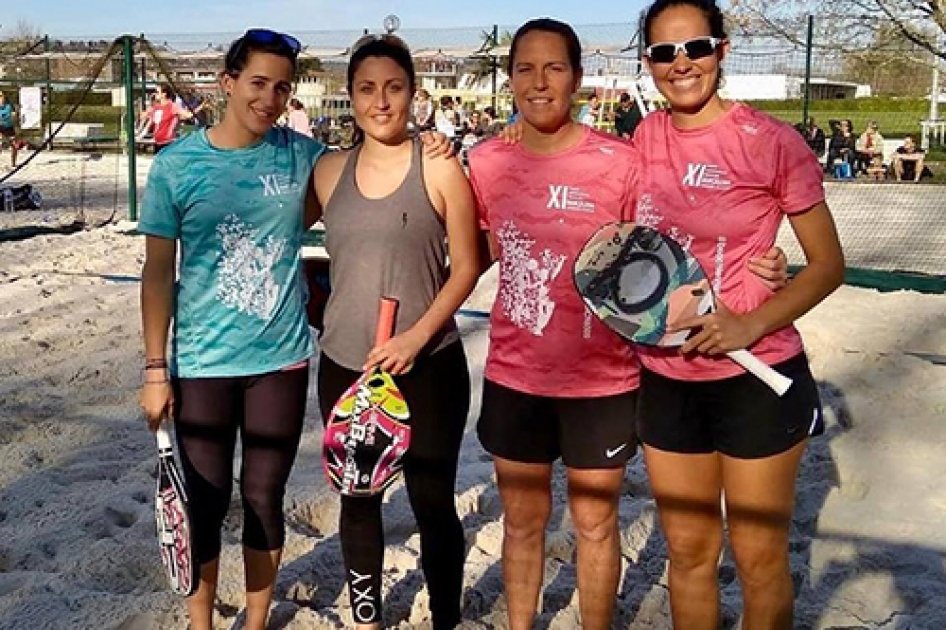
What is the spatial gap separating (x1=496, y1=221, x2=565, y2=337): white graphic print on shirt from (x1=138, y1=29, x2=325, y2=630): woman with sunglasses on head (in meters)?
0.56

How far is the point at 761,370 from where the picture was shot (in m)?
2.31

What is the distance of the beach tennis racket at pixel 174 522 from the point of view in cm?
267

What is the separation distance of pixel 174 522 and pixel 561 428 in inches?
39.8

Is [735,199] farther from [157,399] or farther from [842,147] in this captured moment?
[842,147]

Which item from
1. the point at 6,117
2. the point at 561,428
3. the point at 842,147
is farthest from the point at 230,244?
the point at 6,117

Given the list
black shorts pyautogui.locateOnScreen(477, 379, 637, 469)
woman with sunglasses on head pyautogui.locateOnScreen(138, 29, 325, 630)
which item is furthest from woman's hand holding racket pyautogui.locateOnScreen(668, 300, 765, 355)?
woman with sunglasses on head pyautogui.locateOnScreen(138, 29, 325, 630)

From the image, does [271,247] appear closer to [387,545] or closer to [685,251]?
[685,251]

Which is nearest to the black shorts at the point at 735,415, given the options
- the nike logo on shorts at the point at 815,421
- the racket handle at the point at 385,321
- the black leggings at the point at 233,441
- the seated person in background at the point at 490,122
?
the nike logo on shorts at the point at 815,421

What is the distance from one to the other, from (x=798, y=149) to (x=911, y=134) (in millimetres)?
17371

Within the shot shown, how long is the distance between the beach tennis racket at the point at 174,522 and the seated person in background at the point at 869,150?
15.7 metres

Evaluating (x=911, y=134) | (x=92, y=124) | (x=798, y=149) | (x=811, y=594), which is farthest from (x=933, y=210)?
(x=92, y=124)

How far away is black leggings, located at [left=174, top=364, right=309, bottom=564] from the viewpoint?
2736 mm

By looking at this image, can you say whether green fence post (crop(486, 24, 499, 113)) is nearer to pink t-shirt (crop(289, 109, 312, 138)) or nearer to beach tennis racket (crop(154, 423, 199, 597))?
pink t-shirt (crop(289, 109, 312, 138))

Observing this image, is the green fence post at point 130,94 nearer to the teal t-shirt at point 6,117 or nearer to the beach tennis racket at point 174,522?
the teal t-shirt at point 6,117
